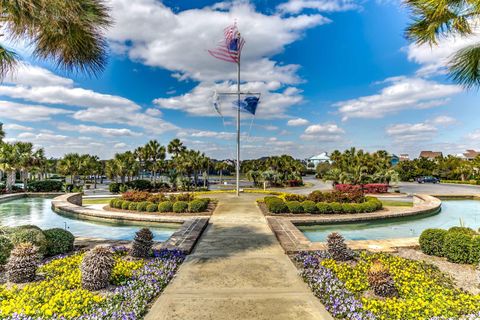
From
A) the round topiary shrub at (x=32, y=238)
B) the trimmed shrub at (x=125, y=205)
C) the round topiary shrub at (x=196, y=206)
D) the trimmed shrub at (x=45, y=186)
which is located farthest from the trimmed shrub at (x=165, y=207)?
the trimmed shrub at (x=45, y=186)

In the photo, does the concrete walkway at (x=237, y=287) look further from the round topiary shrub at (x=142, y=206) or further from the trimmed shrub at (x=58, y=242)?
the round topiary shrub at (x=142, y=206)

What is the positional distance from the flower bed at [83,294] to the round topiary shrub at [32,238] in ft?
1.81

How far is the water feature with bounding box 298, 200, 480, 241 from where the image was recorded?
12.0 metres

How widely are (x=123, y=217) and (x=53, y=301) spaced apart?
32.2ft

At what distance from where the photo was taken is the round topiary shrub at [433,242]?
25.9ft

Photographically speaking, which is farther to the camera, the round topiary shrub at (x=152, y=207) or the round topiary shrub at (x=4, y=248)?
the round topiary shrub at (x=152, y=207)

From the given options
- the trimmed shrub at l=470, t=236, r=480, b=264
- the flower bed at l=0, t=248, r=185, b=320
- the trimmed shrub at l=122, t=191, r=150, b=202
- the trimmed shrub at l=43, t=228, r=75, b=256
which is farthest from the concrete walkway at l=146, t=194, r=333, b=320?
the trimmed shrub at l=122, t=191, r=150, b=202

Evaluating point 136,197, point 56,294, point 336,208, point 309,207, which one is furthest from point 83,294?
point 136,197

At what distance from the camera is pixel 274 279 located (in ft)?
20.0

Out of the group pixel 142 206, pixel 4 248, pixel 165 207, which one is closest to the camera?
pixel 4 248

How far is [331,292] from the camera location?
209 inches

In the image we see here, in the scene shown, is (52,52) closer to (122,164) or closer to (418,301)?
(418,301)

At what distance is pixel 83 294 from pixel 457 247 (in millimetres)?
8643

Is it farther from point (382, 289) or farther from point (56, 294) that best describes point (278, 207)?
point (56, 294)
